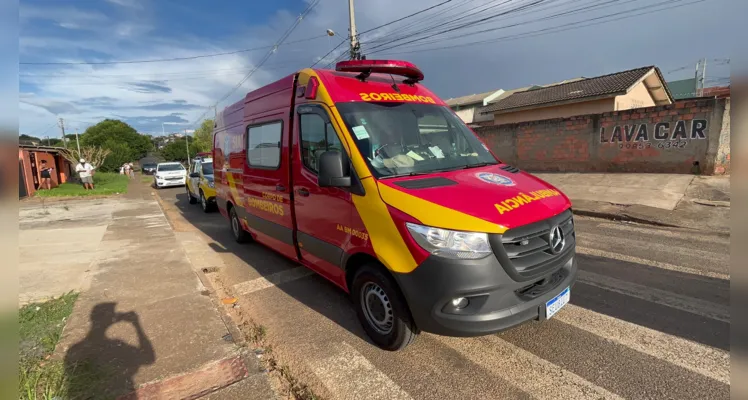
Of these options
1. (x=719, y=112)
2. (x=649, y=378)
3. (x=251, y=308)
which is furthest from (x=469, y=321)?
(x=719, y=112)

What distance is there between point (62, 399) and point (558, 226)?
3843mm

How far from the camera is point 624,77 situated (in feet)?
65.1

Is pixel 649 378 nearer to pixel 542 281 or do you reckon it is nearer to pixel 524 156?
pixel 542 281

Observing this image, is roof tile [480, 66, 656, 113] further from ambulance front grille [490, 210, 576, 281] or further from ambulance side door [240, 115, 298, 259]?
ambulance front grille [490, 210, 576, 281]

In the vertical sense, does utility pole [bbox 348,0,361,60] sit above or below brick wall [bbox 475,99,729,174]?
above

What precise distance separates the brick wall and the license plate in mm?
7745

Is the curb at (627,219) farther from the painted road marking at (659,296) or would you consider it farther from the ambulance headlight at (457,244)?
the ambulance headlight at (457,244)

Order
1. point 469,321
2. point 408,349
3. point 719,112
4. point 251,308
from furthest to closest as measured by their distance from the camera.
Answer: point 719,112
point 251,308
point 408,349
point 469,321

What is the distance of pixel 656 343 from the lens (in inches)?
116

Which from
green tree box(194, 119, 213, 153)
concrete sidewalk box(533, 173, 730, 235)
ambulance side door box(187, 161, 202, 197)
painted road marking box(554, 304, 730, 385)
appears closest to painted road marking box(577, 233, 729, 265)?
concrete sidewalk box(533, 173, 730, 235)

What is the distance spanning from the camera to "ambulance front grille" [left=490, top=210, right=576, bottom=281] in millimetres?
2467

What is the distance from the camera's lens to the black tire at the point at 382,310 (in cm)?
281

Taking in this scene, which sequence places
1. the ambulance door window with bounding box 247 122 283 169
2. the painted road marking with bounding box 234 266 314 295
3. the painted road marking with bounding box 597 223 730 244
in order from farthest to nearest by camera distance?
the painted road marking with bounding box 597 223 730 244, the painted road marking with bounding box 234 266 314 295, the ambulance door window with bounding box 247 122 283 169

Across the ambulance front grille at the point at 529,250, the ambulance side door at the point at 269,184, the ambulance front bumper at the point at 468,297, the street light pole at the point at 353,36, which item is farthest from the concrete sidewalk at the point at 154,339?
the street light pole at the point at 353,36
